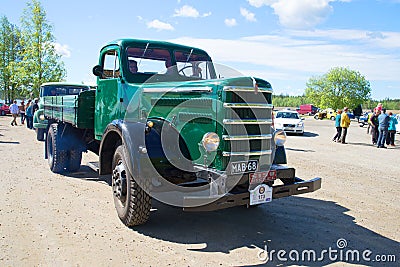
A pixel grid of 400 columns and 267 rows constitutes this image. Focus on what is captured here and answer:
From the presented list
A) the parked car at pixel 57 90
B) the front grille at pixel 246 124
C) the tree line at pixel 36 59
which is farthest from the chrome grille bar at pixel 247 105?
the tree line at pixel 36 59

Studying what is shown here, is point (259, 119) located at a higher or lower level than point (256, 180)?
higher

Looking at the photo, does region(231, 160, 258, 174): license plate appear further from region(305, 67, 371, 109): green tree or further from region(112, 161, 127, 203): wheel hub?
region(305, 67, 371, 109): green tree

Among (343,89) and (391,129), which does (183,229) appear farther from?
(343,89)

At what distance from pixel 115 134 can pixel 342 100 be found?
5131 centimetres

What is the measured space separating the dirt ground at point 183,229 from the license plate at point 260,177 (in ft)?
2.42

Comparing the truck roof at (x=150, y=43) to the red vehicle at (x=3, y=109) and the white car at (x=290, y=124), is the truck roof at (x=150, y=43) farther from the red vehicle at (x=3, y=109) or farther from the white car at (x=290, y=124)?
the red vehicle at (x=3, y=109)

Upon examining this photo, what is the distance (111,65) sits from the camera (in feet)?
19.7

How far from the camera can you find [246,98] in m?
4.28

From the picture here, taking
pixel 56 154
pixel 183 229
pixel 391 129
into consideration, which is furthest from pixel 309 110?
pixel 183 229

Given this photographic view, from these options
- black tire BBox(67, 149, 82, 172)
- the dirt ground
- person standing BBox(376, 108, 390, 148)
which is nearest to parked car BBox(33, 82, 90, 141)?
black tire BBox(67, 149, 82, 172)

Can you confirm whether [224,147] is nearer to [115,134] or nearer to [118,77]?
[115,134]

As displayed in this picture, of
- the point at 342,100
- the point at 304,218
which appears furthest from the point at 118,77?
the point at 342,100

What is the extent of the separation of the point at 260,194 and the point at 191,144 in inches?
42.2

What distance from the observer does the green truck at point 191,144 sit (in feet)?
13.6
